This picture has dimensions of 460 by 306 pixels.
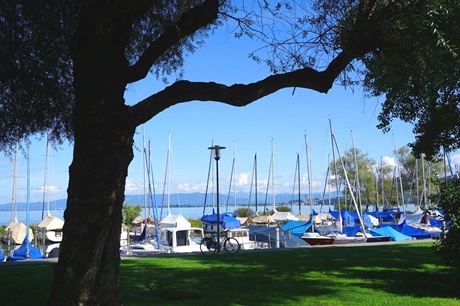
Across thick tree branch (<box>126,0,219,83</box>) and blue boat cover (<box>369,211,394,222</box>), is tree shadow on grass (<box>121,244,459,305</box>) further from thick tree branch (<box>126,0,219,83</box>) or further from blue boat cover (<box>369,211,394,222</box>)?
blue boat cover (<box>369,211,394,222</box>)

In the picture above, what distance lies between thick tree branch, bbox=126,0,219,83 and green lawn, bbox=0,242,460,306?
4.04 metres

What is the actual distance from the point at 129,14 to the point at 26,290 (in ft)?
19.9

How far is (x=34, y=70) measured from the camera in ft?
32.0

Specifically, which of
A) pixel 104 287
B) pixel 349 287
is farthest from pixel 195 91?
pixel 349 287

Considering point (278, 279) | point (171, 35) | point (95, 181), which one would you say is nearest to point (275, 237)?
point (278, 279)

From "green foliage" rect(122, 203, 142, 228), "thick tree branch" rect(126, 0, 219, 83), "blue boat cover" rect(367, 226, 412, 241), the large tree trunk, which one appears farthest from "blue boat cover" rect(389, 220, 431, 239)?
the large tree trunk

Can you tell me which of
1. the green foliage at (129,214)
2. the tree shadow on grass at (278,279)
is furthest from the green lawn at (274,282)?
the green foliage at (129,214)

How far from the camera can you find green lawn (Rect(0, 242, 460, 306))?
359 inches

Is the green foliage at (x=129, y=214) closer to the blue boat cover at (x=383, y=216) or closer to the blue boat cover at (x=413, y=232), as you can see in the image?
the blue boat cover at (x=383, y=216)

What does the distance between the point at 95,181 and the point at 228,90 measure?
7.01ft

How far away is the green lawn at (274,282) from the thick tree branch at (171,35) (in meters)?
4.04

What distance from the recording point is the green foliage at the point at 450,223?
9.48 metres

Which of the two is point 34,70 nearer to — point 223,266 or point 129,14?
point 129,14

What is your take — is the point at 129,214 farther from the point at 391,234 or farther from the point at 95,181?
the point at 95,181
